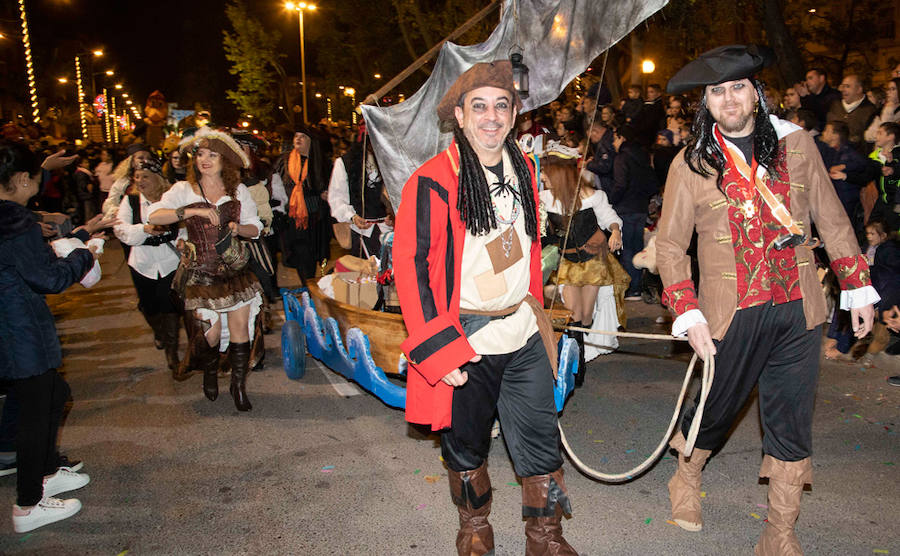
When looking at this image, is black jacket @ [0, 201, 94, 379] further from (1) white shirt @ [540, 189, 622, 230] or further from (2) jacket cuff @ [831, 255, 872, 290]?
(2) jacket cuff @ [831, 255, 872, 290]

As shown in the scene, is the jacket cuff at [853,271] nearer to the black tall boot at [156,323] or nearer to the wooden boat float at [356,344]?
the wooden boat float at [356,344]

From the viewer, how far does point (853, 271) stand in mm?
3094

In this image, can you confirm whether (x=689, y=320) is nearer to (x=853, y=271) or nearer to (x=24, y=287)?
(x=853, y=271)

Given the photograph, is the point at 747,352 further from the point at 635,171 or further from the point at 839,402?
the point at 635,171

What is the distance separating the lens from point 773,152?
3059 mm

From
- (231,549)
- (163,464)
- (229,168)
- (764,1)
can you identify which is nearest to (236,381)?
(163,464)

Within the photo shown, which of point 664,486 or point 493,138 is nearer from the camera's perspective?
point 493,138

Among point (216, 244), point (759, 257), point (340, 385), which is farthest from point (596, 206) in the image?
point (216, 244)

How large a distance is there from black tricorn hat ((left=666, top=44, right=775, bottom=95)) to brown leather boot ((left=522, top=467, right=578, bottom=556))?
1778mm

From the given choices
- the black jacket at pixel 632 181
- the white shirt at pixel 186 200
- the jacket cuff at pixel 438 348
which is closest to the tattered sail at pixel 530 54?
the white shirt at pixel 186 200

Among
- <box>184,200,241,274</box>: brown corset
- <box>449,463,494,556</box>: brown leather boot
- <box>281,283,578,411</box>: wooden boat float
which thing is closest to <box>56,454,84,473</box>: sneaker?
<box>184,200,241,274</box>: brown corset

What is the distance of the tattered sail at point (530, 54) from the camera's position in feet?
14.5

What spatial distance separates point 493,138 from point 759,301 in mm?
1338

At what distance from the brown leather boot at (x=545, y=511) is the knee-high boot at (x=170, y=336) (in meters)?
4.48
